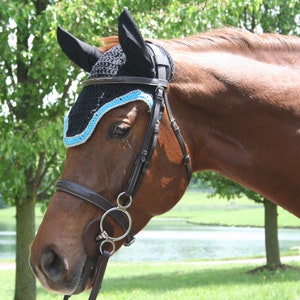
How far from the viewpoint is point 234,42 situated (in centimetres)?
278

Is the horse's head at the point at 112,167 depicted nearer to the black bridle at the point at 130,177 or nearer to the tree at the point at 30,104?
the black bridle at the point at 130,177

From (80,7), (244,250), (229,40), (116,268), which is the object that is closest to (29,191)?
(80,7)

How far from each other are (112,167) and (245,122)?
0.60m

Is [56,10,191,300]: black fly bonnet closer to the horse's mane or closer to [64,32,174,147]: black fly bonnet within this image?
[64,32,174,147]: black fly bonnet

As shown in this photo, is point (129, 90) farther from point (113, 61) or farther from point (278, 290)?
point (278, 290)

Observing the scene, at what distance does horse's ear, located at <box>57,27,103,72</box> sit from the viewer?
2703 millimetres

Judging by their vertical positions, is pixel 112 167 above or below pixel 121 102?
below

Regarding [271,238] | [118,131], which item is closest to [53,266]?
[118,131]

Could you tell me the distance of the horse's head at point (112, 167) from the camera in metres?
2.33

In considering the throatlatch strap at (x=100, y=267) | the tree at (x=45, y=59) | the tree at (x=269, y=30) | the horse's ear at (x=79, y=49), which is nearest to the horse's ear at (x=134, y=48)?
the horse's ear at (x=79, y=49)

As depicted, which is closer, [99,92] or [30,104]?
[99,92]

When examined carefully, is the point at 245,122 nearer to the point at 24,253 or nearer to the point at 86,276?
the point at 86,276

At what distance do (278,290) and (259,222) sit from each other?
33.8m

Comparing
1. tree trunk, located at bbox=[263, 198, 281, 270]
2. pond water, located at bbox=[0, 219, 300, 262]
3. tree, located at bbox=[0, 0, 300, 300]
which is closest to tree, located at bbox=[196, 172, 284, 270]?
tree trunk, located at bbox=[263, 198, 281, 270]
